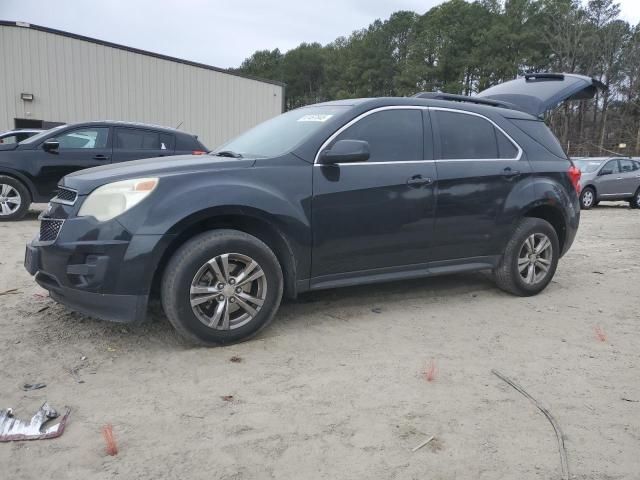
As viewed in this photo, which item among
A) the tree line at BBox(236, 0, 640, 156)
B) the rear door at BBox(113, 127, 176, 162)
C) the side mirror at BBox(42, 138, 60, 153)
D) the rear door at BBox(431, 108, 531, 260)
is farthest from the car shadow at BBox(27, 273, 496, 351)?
the tree line at BBox(236, 0, 640, 156)

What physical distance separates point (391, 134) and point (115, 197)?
2109 mm

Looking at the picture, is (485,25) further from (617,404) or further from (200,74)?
(617,404)

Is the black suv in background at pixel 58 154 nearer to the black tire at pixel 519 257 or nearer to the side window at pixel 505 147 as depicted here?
the side window at pixel 505 147

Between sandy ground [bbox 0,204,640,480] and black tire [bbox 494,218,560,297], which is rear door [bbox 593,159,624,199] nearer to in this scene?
black tire [bbox 494,218,560,297]

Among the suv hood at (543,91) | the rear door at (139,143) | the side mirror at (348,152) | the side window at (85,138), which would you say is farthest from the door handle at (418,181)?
the side window at (85,138)

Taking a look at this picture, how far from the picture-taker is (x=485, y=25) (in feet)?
188

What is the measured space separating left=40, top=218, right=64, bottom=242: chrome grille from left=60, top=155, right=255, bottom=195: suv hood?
0.81ft

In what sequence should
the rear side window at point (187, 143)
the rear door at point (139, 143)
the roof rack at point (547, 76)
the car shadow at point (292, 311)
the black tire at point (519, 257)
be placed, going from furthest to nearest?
the rear side window at point (187, 143) → the rear door at point (139, 143) → the roof rack at point (547, 76) → the black tire at point (519, 257) → the car shadow at point (292, 311)

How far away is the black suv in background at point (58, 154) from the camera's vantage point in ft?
26.8

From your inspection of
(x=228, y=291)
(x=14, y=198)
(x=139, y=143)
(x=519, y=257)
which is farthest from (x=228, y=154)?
(x=14, y=198)

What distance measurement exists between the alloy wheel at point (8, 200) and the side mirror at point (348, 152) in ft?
21.2

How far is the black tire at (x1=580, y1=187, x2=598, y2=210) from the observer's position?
49.5 feet

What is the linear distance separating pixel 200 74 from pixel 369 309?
20.1 metres


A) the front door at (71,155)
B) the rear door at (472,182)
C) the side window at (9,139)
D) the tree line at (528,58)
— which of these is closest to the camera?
the rear door at (472,182)
